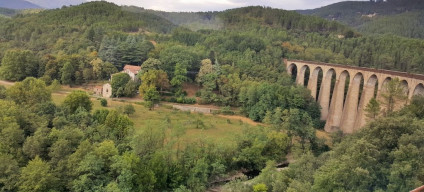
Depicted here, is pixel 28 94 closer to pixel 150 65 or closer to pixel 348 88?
pixel 150 65

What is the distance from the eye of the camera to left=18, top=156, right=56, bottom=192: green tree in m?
22.6

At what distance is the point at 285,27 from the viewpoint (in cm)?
9825

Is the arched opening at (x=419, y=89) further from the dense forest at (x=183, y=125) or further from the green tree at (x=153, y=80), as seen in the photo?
the green tree at (x=153, y=80)

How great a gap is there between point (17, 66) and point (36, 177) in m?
40.0

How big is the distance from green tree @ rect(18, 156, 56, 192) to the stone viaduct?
106 feet

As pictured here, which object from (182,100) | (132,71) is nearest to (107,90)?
(132,71)

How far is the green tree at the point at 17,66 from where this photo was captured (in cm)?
5619

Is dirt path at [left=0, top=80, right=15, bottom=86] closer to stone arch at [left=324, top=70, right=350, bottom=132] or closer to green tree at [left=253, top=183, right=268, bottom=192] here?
green tree at [left=253, top=183, right=268, bottom=192]

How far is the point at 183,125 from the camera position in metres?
41.5

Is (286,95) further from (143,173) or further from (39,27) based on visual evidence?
(39,27)

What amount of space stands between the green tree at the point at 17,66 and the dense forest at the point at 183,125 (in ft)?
0.52

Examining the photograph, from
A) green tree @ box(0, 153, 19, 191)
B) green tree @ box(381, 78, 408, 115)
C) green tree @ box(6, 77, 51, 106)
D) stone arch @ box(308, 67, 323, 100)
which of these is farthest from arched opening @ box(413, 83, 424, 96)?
green tree @ box(0, 153, 19, 191)

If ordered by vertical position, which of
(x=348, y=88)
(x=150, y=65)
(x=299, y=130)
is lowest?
(x=299, y=130)

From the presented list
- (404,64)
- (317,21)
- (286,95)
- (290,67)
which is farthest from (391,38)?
(286,95)
